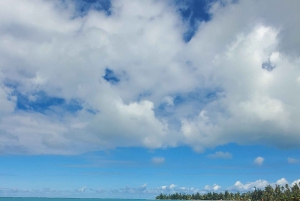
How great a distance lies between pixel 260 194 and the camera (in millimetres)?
171750

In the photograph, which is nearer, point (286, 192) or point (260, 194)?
point (286, 192)

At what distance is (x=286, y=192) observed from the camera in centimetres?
13862

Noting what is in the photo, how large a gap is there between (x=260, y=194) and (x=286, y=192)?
35.1 meters
